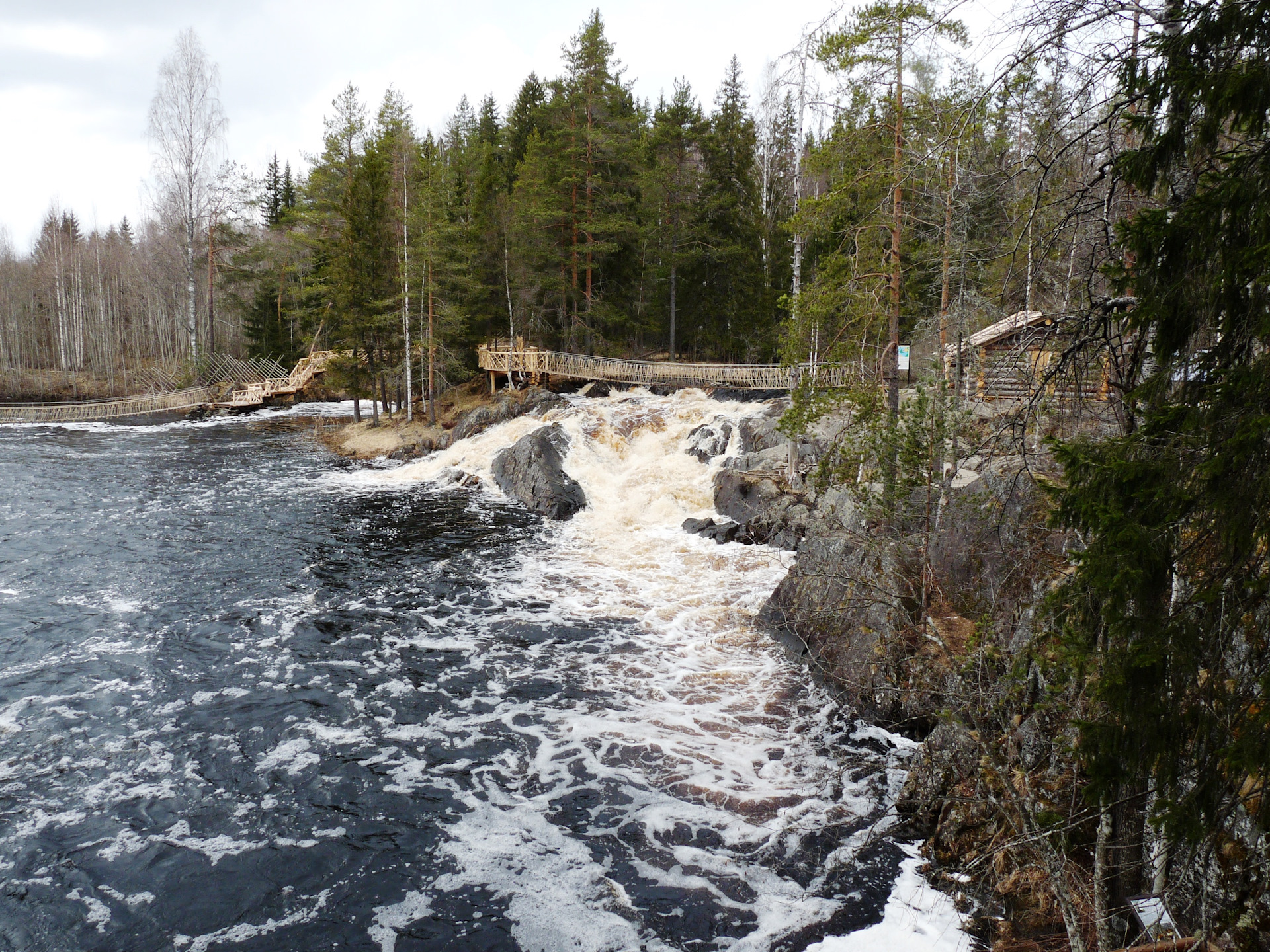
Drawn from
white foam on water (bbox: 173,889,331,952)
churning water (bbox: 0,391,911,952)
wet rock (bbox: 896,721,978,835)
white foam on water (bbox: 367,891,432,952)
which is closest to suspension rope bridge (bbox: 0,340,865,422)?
churning water (bbox: 0,391,911,952)

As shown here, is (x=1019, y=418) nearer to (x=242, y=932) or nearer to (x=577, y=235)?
(x=242, y=932)

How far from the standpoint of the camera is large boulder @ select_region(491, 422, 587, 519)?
21.1 m

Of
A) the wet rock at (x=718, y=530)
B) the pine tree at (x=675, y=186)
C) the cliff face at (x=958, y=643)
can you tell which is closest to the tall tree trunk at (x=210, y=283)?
the pine tree at (x=675, y=186)

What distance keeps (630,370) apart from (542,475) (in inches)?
396

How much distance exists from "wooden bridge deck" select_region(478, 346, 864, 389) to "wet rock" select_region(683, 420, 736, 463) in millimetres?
4652

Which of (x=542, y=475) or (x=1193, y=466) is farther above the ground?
(x=1193, y=466)

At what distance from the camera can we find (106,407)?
125 ft

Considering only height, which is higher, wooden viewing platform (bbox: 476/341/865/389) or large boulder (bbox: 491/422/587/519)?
wooden viewing platform (bbox: 476/341/865/389)

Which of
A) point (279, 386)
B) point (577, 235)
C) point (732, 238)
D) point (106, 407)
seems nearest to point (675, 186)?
point (732, 238)

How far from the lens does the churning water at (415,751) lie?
6.64 metres

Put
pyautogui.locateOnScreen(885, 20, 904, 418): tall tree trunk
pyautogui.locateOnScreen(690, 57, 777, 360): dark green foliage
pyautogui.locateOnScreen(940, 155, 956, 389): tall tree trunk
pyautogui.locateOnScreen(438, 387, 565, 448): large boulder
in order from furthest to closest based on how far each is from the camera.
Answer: pyautogui.locateOnScreen(690, 57, 777, 360): dark green foliage → pyautogui.locateOnScreen(438, 387, 565, 448): large boulder → pyautogui.locateOnScreen(940, 155, 956, 389): tall tree trunk → pyautogui.locateOnScreen(885, 20, 904, 418): tall tree trunk

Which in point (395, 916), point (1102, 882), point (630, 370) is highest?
point (630, 370)

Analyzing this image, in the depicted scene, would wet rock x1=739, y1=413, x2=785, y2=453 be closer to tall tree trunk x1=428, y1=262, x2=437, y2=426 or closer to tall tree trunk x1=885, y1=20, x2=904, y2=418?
tall tree trunk x1=885, y1=20, x2=904, y2=418

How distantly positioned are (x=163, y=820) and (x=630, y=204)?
103ft
